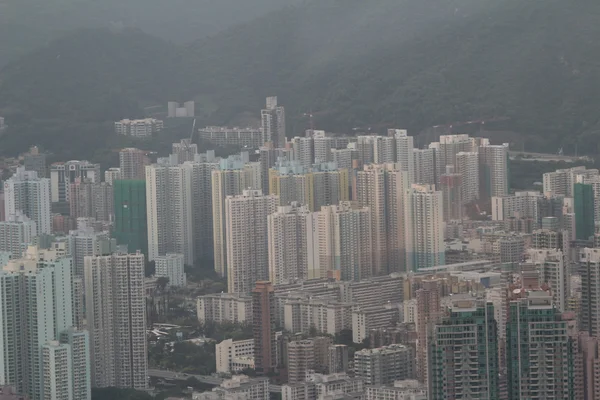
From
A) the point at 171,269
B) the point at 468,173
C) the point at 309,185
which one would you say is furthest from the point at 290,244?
the point at 468,173

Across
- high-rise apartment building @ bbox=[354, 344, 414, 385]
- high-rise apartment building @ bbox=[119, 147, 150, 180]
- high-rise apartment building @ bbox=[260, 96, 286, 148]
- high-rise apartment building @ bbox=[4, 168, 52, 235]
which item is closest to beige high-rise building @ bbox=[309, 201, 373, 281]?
high-rise apartment building @ bbox=[4, 168, 52, 235]

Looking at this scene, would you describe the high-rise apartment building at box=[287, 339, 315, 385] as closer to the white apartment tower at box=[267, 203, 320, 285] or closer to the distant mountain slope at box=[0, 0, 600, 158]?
the white apartment tower at box=[267, 203, 320, 285]

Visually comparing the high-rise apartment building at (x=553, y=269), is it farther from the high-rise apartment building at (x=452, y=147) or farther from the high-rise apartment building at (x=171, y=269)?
→ the high-rise apartment building at (x=452, y=147)

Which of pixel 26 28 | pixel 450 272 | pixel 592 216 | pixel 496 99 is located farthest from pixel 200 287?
pixel 26 28

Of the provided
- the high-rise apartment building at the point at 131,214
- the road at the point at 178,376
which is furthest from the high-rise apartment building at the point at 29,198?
the road at the point at 178,376

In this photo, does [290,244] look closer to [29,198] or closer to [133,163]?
[29,198]

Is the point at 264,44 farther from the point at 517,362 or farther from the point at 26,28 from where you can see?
the point at 517,362

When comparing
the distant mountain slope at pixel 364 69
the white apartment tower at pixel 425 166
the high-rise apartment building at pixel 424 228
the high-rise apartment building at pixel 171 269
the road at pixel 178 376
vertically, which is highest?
the distant mountain slope at pixel 364 69
